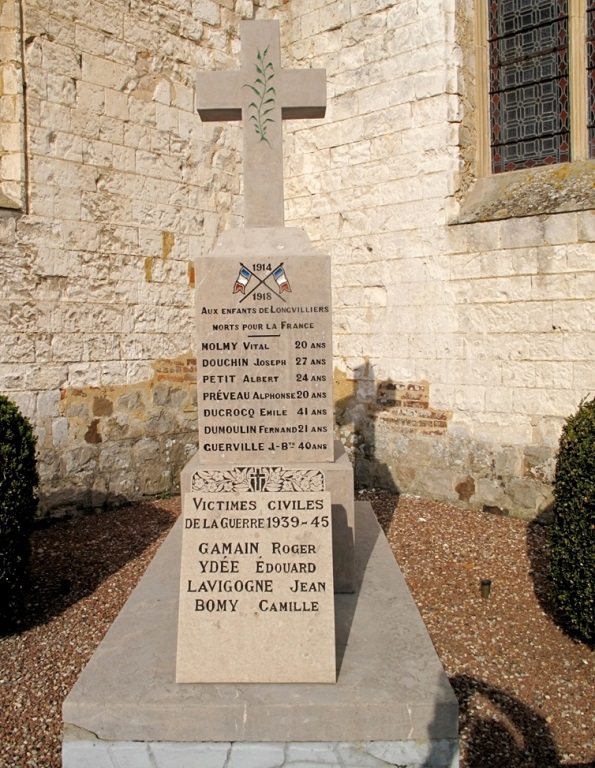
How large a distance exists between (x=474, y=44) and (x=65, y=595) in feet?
20.7

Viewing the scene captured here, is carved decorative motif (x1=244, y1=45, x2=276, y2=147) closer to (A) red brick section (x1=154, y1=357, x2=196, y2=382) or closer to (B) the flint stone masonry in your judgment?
(B) the flint stone masonry

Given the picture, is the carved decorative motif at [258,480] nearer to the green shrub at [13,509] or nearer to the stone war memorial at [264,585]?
the stone war memorial at [264,585]

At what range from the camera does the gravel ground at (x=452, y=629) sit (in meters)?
3.21

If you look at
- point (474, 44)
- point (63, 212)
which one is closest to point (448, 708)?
point (63, 212)

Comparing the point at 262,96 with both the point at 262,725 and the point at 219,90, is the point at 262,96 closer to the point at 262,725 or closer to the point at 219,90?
the point at 219,90

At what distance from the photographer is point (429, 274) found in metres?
6.92

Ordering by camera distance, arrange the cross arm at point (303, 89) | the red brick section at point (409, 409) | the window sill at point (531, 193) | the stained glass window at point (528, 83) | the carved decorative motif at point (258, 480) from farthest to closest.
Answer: the red brick section at point (409, 409) < the stained glass window at point (528, 83) < the window sill at point (531, 193) < the cross arm at point (303, 89) < the carved decorative motif at point (258, 480)

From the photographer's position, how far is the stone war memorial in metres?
2.60

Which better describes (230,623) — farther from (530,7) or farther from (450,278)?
(530,7)

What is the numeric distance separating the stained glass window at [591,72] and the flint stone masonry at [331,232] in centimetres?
38

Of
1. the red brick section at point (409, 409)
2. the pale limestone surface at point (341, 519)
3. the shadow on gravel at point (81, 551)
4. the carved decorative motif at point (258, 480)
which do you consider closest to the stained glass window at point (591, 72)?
the red brick section at point (409, 409)

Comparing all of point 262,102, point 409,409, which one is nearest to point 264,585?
point 262,102

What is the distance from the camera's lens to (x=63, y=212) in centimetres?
642

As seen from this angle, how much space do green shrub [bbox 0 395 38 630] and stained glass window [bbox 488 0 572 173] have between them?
530cm
